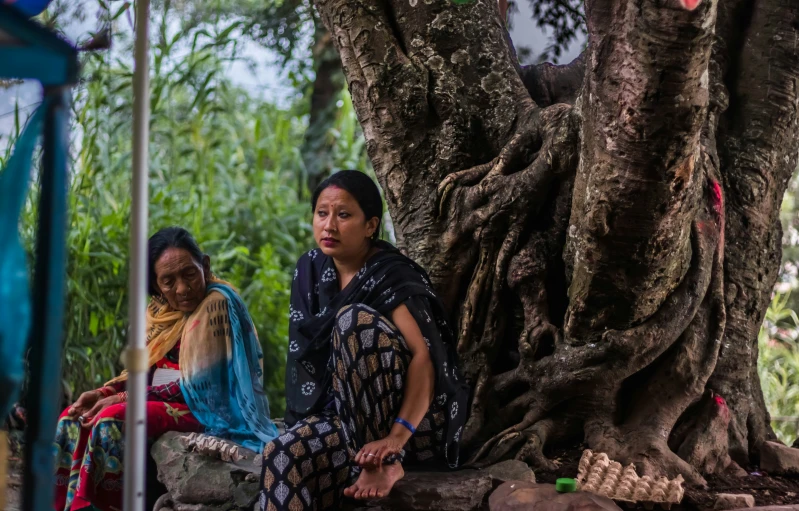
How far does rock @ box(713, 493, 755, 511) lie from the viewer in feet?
9.32

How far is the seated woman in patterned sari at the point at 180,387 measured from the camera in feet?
10.2

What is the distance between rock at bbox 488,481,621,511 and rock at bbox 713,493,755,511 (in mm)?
483

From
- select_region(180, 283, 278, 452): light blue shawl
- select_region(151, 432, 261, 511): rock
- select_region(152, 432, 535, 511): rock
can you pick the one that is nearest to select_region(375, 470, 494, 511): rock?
select_region(152, 432, 535, 511): rock

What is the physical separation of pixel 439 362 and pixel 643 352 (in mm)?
825

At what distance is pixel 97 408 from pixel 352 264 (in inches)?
43.9

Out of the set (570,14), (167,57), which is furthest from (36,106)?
(167,57)

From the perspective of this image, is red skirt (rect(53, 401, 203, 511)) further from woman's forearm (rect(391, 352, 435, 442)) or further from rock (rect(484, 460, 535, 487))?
rock (rect(484, 460, 535, 487))

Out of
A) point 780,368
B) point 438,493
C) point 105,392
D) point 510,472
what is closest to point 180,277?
point 105,392

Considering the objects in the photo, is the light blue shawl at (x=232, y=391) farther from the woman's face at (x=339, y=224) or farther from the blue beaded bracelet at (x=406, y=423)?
the blue beaded bracelet at (x=406, y=423)

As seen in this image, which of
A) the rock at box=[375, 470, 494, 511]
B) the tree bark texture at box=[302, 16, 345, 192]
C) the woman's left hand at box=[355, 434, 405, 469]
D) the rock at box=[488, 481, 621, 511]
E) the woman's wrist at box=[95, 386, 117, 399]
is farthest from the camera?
the tree bark texture at box=[302, 16, 345, 192]

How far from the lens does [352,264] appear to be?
3.01 metres

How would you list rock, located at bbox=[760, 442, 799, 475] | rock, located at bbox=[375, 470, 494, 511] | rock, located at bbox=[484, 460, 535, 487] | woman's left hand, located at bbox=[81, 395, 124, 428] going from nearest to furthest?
1. rock, located at bbox=[375, 470, 494, 511]
2. rock, located at bbox=[484, 460, 535, 487]
3. woman's left hand, located at bbox=[81, 395, 124, 428]
4. rock, located at bbox=[760, 442, 799, 475]

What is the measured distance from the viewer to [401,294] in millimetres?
2826

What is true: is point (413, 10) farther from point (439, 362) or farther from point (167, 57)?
point (167, 57)
